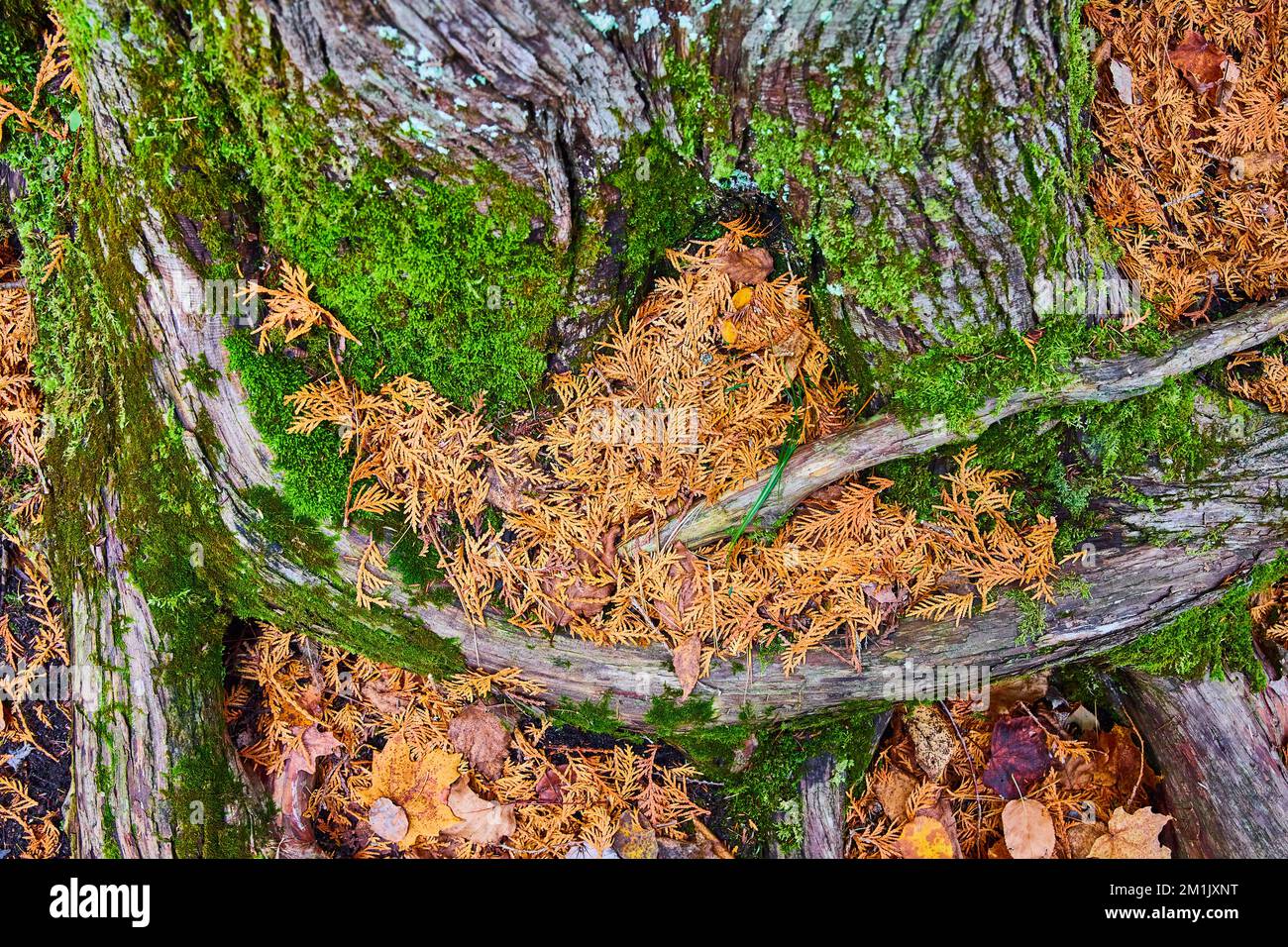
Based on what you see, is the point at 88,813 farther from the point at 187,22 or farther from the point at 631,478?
the point at 187,22

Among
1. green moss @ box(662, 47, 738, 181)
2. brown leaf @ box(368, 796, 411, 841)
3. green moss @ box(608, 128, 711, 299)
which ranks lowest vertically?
brown leaf @ box(368, 796, 411, 841)

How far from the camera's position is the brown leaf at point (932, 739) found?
132 inches

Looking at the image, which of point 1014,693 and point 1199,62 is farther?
point 1014,693

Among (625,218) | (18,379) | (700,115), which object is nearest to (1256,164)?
(700,115)

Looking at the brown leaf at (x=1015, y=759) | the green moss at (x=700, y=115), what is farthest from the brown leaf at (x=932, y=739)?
the green moss at (x=700, y=115)

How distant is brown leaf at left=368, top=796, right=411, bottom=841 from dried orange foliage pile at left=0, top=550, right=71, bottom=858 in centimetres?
152

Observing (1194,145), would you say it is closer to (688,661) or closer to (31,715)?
(688,661)

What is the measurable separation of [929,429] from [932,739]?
1.54 metres

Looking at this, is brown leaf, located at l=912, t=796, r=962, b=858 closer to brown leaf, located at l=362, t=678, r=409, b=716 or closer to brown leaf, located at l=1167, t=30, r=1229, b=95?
brown leaf, located at l=362, t=678, r=409, b=716

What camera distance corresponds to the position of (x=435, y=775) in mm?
3209

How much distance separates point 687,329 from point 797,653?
4.38 ft

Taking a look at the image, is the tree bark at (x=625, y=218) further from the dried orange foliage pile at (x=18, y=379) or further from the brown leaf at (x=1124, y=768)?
the brown leaf at (x=1124, y=768)

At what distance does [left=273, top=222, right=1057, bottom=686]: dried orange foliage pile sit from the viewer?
2.87m

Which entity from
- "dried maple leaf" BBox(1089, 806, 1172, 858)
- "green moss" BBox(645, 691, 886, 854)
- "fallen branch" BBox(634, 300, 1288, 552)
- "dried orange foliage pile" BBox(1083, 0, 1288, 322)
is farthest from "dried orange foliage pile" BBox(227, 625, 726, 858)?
"dried orange foliage pile" BBox(1083, 0, 1288, 322)
